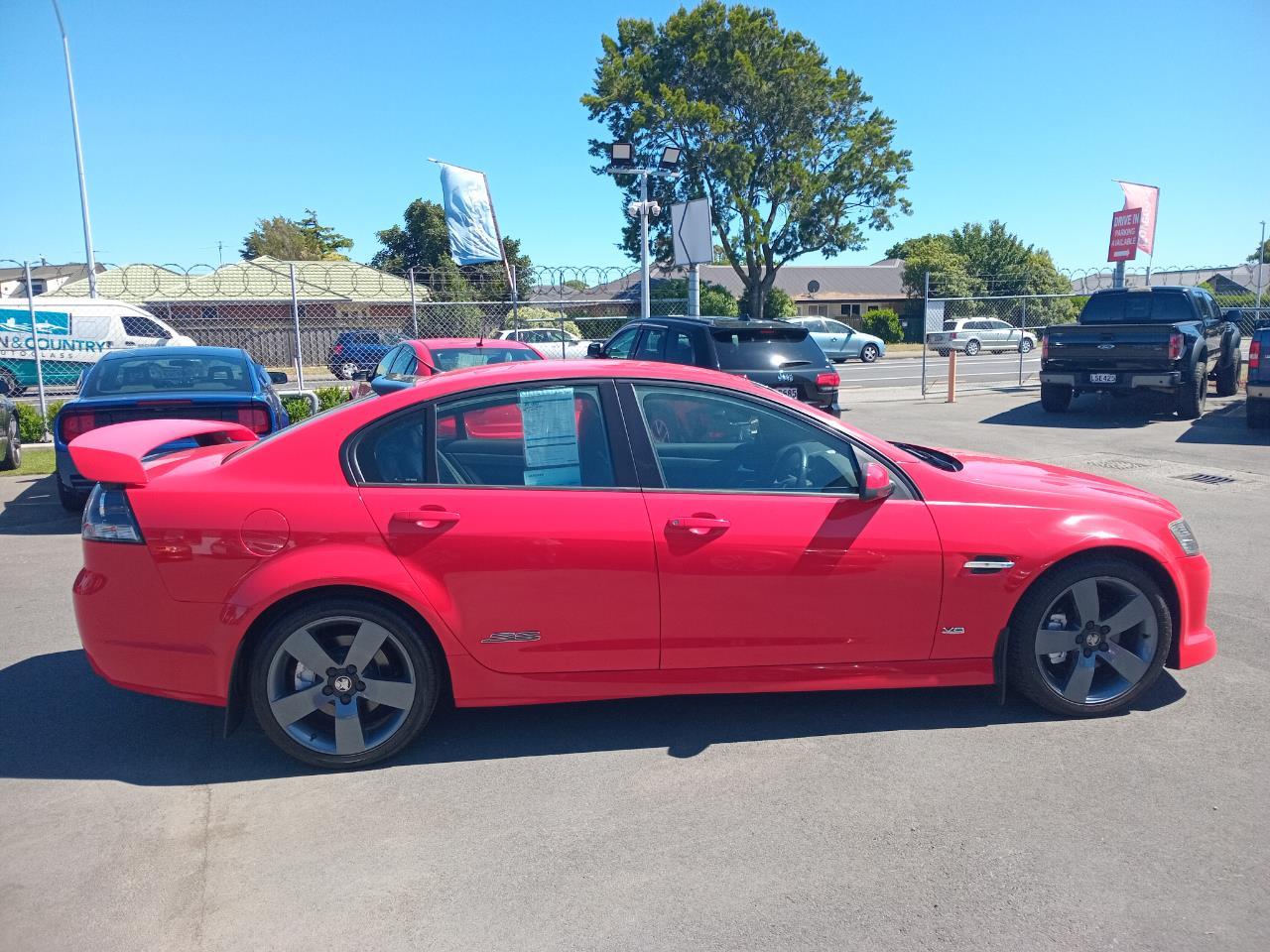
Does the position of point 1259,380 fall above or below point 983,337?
below

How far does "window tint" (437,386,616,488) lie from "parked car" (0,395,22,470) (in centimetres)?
918

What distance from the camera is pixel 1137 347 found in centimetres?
1404

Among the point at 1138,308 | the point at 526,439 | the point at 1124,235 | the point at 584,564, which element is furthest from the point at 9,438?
the point at 1124,235

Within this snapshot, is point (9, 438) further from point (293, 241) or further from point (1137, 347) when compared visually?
A: point (293, 241)

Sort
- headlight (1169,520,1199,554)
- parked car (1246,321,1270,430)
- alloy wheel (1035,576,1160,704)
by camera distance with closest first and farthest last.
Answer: alloy wheel (1035,576,1160,704) → headlight (1169,520,1199,554) → parked car (1246,321,1270,430)

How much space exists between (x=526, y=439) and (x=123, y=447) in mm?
1604

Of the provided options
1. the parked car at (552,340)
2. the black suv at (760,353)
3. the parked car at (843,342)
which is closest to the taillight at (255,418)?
the black suv at (760,353)

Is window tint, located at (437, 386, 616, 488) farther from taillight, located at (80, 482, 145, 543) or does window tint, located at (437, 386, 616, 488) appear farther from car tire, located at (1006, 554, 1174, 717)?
car tire, located at (1006, 554, 1174, 717)

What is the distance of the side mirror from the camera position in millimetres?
3771

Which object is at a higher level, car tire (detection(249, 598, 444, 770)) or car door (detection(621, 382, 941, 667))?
car door (detection(621, 382, 941, 667))

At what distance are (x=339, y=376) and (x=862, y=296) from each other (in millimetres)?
45730

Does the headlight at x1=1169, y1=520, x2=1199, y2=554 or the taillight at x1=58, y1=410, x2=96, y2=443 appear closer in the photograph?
the headlight at x1=1169, y1=520, x2=1199, y2=554

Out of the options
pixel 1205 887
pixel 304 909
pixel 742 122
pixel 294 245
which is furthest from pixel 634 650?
pixel 294 245

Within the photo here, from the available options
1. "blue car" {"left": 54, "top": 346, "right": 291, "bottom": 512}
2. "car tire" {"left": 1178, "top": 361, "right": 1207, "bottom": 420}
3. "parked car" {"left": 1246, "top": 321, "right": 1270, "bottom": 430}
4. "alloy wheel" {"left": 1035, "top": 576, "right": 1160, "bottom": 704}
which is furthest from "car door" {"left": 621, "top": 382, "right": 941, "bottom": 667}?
"car tire" {"left": 1178, "top": 361, "right": 1207, "bottom": 420}
